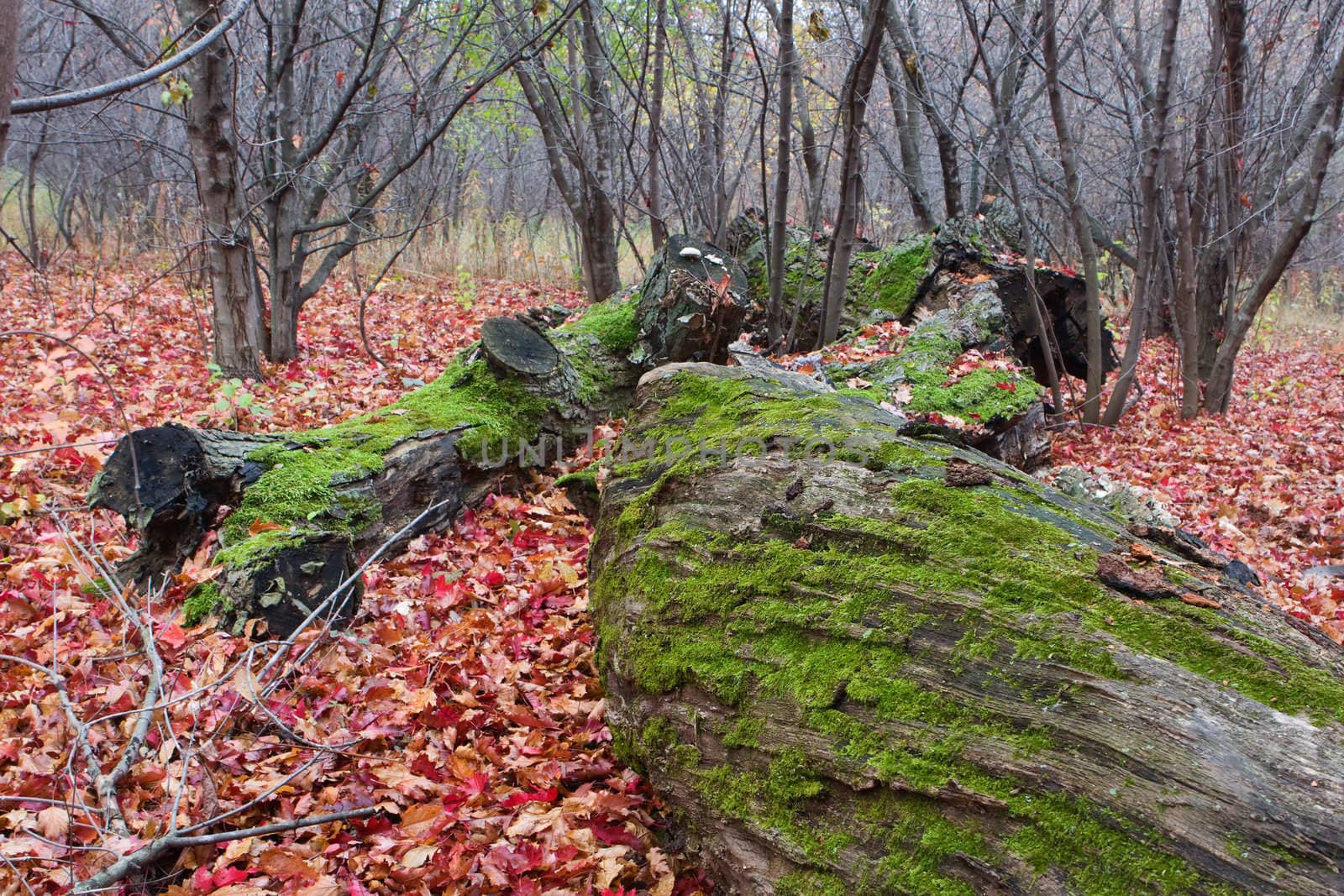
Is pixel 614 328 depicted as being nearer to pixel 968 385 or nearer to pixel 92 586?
pixel 968 385

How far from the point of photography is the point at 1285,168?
784 cm

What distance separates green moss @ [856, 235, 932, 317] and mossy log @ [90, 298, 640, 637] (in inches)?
145

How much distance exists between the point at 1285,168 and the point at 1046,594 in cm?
837

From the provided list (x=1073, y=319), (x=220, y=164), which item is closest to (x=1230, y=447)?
(x=1073, y=319)

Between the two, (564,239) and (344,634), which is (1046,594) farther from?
(564,239)

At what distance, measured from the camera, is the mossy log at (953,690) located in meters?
1.54

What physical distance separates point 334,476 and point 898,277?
6063mm

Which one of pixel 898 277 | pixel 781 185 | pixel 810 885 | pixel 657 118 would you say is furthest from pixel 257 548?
pixel 898 277

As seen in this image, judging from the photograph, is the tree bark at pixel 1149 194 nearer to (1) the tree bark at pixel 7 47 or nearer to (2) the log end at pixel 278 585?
(2) the log end at pixel 278 585

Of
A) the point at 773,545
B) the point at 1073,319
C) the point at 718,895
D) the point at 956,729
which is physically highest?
the point at 1073,319

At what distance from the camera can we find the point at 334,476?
4.04 m

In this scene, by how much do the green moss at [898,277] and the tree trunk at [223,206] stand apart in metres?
5.94

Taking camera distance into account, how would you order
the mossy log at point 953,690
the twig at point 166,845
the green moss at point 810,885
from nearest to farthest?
the mossy log at point 953,690
the green moss at point 810,885
the twig at point 166,845

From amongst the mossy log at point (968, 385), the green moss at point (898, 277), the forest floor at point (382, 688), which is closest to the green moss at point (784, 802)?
the forest floor at point (382, 688)
